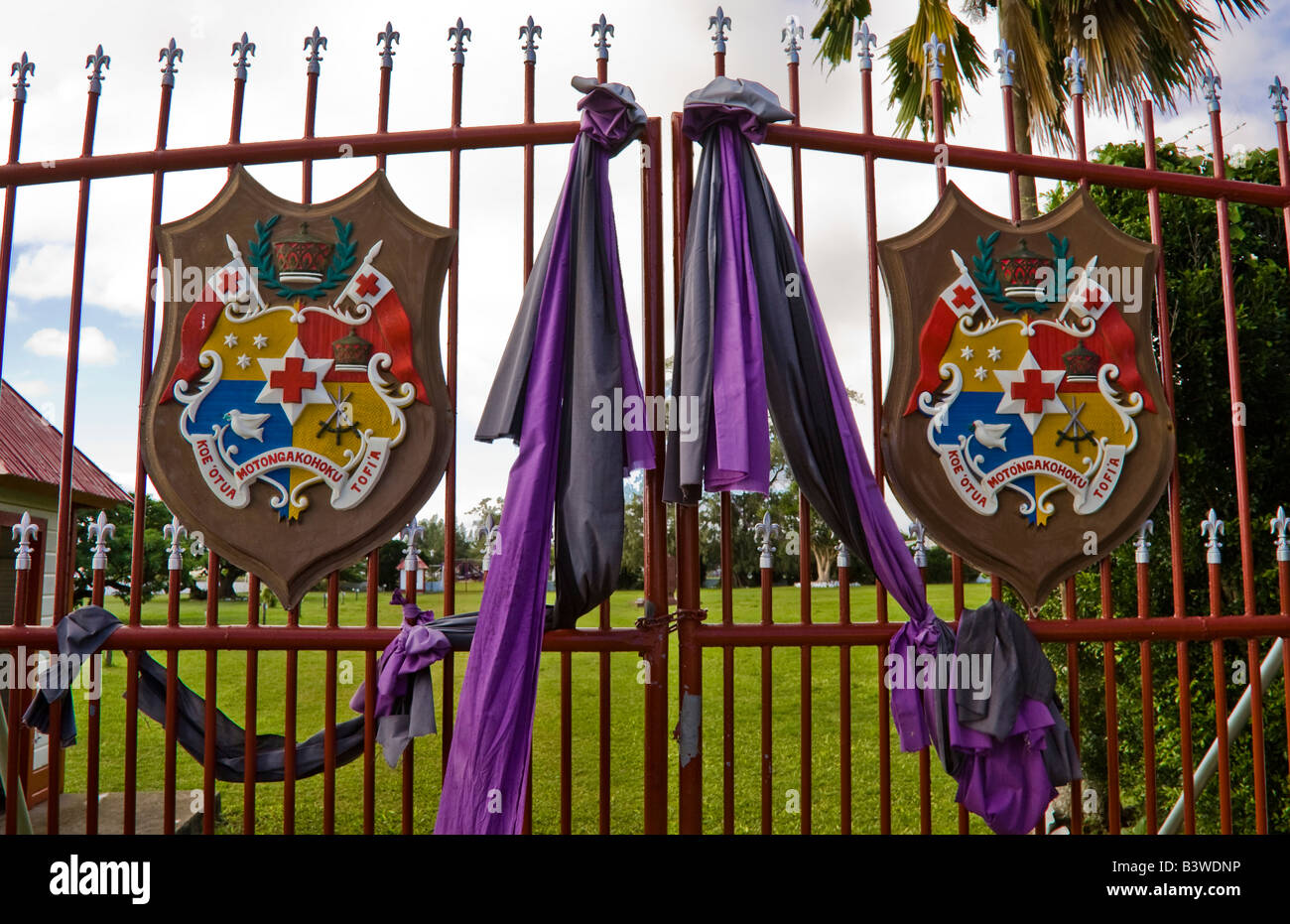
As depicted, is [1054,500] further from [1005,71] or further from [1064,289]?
[1005,71]

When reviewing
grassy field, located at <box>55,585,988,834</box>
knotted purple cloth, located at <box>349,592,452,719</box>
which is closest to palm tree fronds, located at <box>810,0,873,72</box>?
grassy field, located at <box>55,585,988,834</box>

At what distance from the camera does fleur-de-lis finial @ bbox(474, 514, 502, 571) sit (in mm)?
2744

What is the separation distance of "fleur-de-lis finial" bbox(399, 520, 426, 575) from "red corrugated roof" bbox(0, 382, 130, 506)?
2.49 metres

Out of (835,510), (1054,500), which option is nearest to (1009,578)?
(1054,500)

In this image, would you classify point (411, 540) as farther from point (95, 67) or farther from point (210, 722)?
point (95, 67)

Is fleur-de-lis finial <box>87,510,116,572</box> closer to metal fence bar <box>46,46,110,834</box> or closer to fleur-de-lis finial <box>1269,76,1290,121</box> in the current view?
metal fence bar <box>46,46,110,834</box>

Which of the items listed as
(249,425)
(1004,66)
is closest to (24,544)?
(249,425)

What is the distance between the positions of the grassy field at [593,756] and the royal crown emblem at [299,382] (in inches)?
97.5

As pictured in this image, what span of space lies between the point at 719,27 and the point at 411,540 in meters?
2.03

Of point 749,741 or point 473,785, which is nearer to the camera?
point 473,785

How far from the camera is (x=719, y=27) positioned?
296 centimetres

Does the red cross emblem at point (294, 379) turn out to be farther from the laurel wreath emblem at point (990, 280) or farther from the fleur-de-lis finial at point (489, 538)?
the laurel wreath emblem at point (990, 280)
